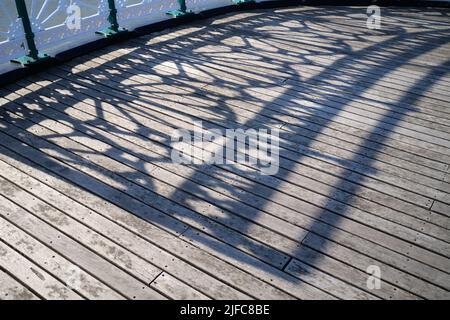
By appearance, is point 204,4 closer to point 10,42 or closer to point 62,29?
point 62,29

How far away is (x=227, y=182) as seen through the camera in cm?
411

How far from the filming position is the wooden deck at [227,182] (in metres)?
3.15

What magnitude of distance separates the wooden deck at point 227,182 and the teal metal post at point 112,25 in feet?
2.37

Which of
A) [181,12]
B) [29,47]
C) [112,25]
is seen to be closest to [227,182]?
[29,47]

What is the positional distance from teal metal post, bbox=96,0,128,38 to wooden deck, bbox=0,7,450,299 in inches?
28.4

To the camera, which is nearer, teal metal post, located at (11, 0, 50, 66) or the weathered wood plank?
the weathered wood plank

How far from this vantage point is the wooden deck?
3154mm

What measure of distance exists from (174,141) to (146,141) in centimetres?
33

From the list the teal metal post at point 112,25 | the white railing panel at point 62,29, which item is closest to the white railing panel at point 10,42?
the white railing panel at point 62,29

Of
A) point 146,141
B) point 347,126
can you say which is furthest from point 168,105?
point 347,126

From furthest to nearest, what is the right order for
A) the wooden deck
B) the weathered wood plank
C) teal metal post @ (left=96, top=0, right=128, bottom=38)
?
1. teal metal post @ (left=96, top=0, right=128, bottom=38)
2. the wooden deck
3. the weathered wood plank

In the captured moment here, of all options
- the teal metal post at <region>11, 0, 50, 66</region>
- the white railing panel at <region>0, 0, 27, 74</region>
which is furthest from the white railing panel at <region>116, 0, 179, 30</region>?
the white railing panel at <region>0, 0, 27, 74</region>

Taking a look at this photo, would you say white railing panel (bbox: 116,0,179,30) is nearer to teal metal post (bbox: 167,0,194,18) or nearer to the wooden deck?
teal metal post (bbox: 167,0,194,18)
